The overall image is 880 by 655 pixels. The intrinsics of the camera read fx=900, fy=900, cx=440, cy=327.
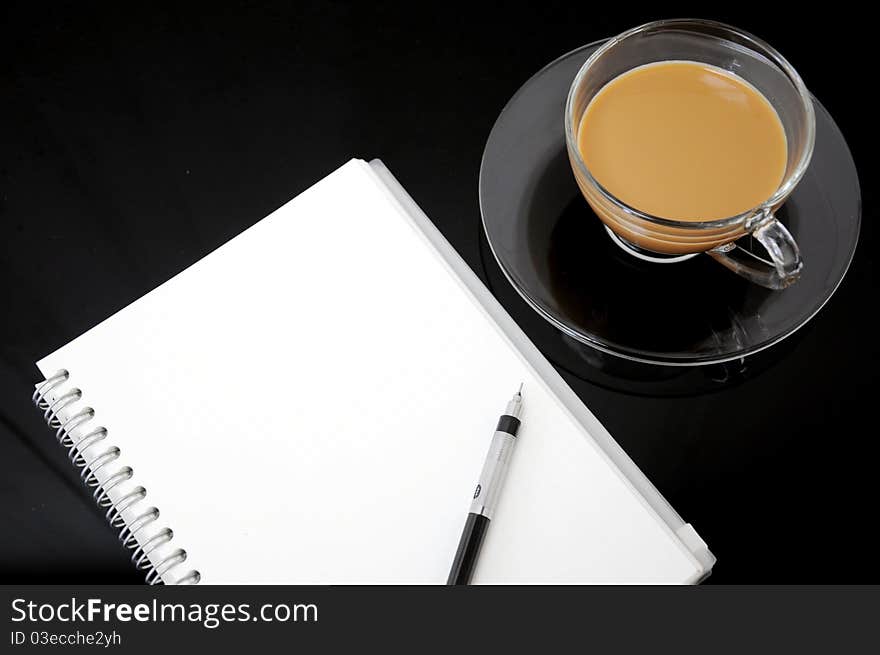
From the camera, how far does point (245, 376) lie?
68 cm

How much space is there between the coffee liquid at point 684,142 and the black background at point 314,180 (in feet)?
0.42

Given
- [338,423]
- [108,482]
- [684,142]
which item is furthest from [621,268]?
[108,482]

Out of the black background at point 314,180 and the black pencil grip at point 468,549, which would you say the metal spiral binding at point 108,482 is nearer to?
the black background at point 314,180

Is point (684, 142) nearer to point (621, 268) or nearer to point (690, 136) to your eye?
point (690, 136)

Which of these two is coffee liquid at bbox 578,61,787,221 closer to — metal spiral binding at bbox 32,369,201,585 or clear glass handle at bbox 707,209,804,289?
clear glass handle at bbox 707,209,804,289

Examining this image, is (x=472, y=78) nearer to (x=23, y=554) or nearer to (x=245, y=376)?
(x=245, y=376)

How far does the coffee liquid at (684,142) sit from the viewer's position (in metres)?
0.67

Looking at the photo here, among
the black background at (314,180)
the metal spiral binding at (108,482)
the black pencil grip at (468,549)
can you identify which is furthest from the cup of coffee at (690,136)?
the metal spiral binding at (108,482)

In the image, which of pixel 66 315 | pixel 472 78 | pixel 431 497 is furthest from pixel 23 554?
pixel 472 78

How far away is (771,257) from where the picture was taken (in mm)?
668

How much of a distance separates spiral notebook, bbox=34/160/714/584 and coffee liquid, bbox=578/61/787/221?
0.47ft

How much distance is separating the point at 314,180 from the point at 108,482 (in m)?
0.31

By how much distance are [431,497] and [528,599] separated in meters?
0.10

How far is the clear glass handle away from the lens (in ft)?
2.06
